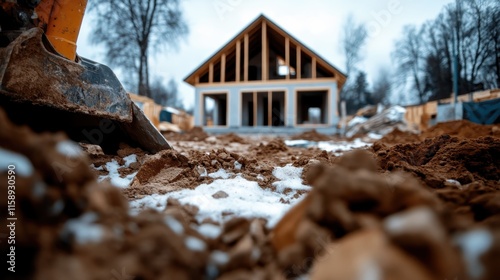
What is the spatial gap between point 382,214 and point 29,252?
1206mm

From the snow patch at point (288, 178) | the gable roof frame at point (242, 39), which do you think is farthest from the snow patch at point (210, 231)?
the gable roof frame at point (242, 39)

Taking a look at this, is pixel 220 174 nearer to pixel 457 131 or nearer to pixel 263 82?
pixel 457 131

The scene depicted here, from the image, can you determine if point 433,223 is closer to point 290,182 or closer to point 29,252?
point 29,252

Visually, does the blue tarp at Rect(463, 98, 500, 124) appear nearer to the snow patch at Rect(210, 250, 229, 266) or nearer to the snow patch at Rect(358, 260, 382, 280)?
the snow patch at Rect(358, 260, 382, 280)

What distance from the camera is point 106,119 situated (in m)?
2.95

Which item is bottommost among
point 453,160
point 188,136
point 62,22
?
point 453,160

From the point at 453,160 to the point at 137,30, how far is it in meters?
19.7

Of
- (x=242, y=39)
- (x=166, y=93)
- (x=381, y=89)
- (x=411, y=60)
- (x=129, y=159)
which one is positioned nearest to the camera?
(x=129, y=159)

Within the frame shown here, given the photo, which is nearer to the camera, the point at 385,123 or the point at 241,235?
the point at 241,235

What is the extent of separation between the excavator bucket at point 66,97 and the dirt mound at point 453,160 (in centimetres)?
252

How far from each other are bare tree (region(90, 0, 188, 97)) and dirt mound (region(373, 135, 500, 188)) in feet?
58.8

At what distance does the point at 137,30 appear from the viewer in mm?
18141

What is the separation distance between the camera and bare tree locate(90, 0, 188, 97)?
55.8 feet

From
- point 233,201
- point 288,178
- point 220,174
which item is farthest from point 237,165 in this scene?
point 233,201
